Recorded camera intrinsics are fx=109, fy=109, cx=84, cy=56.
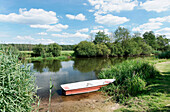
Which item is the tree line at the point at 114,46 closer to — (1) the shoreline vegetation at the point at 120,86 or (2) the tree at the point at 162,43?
(2) the tree at the point at 162,43

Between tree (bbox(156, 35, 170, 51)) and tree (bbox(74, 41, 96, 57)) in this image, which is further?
tree (bbox(156, 35, 170, 51))

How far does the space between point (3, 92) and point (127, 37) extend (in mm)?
54143

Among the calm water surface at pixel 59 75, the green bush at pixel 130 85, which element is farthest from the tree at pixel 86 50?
the green bush at pixel 130 85

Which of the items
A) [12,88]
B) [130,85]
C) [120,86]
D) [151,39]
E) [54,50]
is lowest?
[120,86]

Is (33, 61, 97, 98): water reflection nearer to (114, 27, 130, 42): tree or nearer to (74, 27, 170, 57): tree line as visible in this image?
(74, 27, 170, 57): tree line

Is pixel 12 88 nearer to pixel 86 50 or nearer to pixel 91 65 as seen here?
pixel 91 65

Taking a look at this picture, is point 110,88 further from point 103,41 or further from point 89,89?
point 103,41

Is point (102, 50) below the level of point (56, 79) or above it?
above

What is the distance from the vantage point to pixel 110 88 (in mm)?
8273

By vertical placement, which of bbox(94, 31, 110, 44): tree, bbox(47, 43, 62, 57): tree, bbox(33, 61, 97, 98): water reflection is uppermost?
bbox(94, 31, 110, 44): tree

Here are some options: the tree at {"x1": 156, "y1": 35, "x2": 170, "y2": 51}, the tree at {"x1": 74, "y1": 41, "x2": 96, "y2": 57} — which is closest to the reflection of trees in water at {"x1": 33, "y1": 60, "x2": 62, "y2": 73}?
the tree at {"x1": 74, "y1": 41, "x2": 96, "y2": 57}

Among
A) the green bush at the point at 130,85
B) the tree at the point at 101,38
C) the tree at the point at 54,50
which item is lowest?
the green bush at the point at 130,85

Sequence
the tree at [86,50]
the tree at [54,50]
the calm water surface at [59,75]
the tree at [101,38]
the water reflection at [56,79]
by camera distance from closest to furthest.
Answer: the water reflection at [56,79]
the calm water surface at [59,75]
the tree at [54,50]
the tree at [86,50]
the tree at [101,38]

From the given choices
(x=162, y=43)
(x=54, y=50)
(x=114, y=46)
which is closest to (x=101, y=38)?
(x=114, y=46)
